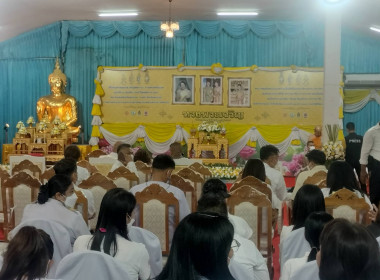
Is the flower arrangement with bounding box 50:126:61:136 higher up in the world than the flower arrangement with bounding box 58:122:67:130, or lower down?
lower down

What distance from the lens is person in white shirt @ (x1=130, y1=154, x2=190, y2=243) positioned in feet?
14.3

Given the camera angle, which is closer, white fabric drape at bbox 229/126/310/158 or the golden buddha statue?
white fabric drape at bbox 229/126/310/158

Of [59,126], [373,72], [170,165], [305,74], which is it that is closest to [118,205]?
[170,165]

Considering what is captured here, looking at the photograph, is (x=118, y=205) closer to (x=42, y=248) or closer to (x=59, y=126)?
(x=42, y=248)

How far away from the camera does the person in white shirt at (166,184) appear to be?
437 cm

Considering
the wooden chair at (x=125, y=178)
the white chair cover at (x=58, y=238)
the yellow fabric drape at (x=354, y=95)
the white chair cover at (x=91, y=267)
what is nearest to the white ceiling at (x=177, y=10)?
the yellow fabric drape at (x=354, y=95)

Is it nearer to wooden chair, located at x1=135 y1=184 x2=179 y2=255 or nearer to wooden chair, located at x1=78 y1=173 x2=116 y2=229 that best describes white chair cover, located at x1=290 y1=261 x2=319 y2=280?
wooden chair, located at x1=135 y1=184 x2=179 y2=255

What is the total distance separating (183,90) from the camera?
13188 millimetres

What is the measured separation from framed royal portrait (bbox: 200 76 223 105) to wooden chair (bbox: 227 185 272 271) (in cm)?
909

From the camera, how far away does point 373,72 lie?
13.2 meters

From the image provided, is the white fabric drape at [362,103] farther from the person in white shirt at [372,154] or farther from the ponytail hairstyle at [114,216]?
the ponytail hairstyle at [114,216]

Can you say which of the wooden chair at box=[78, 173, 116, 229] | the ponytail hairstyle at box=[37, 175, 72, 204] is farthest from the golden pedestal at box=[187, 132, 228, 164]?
the ponytail hairstyle at box=[37, 175, 72, 204]

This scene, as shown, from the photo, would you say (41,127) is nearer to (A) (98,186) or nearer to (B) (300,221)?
(A) (98,186)

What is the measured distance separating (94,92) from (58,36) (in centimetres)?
181
